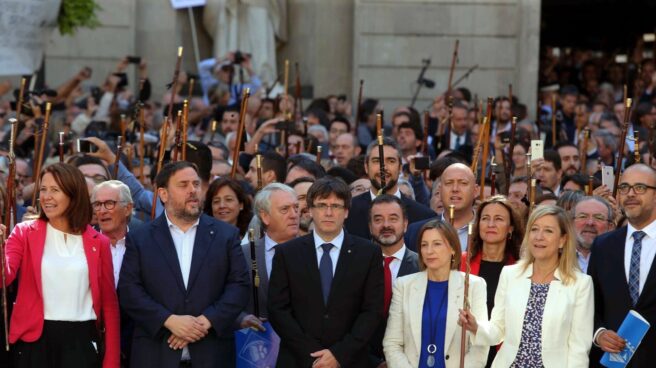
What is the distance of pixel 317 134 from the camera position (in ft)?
54.7

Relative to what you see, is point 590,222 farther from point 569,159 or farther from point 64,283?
point 569,159

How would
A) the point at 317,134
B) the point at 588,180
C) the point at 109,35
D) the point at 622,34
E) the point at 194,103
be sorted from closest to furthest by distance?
the point at 588,180, the point at 317,134, the point at 194,103, the point at 109,35, the point at 622,34

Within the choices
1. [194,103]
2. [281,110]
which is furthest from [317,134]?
[194,103]

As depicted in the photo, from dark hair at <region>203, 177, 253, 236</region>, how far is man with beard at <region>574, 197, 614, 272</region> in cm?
245

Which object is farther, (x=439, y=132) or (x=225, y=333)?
(x=439, y=132)

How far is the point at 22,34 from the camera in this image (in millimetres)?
16359

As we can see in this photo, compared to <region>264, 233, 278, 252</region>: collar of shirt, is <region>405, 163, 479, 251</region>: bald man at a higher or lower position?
higher

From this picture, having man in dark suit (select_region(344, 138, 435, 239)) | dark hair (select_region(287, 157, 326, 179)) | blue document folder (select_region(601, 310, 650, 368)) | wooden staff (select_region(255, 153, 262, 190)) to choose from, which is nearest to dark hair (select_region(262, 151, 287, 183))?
dark hair (select_region(287, 157, 326, 179))

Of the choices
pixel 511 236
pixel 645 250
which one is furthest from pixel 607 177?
pixel 645 250

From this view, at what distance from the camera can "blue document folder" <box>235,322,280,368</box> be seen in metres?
10.4

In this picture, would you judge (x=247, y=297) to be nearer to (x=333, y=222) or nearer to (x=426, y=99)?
(x=333, y=222)

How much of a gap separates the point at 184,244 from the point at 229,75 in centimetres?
908

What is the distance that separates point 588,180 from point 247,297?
12.9 ft

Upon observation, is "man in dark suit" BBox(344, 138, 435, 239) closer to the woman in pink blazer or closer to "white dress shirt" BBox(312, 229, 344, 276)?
"white dress shirt" BBox(312, 229, 344, 276)
